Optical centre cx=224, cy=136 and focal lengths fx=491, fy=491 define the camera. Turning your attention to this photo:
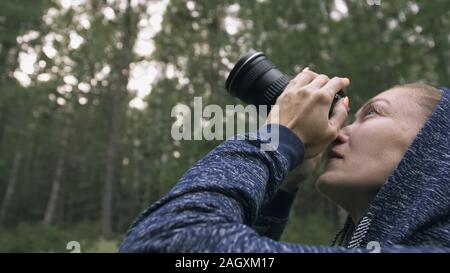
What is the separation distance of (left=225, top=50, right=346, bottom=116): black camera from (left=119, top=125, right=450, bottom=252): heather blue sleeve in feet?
1.30

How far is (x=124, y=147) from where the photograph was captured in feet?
60.2

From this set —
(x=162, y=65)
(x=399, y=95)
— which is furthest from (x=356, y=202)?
(x=162, y=65)

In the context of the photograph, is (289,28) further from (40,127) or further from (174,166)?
(40,127)

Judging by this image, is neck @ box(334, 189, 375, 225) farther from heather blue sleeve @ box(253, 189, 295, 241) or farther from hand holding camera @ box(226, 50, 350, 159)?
hand holding camera @ box(226, 50, 350, 159)

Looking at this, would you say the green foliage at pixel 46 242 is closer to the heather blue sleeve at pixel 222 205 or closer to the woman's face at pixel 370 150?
the woman's face at pixel 370 150

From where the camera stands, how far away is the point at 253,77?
56.4 inches

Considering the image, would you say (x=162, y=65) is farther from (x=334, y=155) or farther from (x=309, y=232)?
(x=334, y=155)

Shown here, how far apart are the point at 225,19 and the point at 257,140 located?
27.2 feet

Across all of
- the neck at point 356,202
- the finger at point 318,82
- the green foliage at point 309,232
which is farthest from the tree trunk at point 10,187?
the finger at point 318,82

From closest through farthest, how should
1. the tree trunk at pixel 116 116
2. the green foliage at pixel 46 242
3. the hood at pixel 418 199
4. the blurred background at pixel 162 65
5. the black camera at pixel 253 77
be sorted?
1. the hood at pixel 418 199
2. the black camera at pixel 253 77
3. the blurred background at pixel 162 65
4. the green foliage at pixel 46 242
5. the tree trunk at pixel 116 116

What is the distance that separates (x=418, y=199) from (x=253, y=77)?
582 millimetres

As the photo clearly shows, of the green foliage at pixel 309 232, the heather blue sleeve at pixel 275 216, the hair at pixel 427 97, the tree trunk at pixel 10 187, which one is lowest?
the tree trunk at pixel 10 187

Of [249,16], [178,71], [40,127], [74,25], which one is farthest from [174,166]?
[40,127]

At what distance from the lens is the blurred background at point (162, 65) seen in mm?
6496
